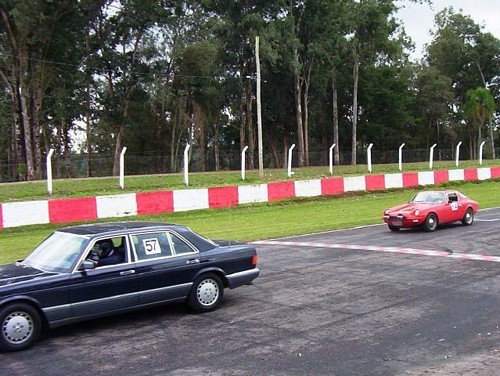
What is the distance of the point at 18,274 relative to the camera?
7.13 meters

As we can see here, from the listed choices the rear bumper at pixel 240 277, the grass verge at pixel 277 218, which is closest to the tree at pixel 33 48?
the grass verge at pixel 277 218

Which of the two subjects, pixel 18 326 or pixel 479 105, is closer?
pixel 18 326

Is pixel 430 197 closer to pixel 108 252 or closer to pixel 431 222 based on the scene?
pixel 431 222

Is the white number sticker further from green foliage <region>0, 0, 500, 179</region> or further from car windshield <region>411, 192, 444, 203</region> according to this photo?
green foliage <region>0, 0, 500, 179</region>

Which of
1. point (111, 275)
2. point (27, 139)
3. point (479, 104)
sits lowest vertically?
point (111, 275)

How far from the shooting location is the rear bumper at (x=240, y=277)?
8469 mm

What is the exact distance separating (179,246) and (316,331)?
2.40m

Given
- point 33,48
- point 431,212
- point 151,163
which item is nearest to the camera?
point 431,212

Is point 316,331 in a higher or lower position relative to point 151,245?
lower

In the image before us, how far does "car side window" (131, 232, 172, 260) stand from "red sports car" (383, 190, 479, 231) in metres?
9.85

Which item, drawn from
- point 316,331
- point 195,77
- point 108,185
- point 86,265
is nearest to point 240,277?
point 316,331

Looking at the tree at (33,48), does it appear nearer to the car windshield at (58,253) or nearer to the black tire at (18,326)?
the car windshield at (58,253)

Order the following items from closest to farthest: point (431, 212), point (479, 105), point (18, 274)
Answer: point (18, 274) < point (431, 212) < point (479, 105)

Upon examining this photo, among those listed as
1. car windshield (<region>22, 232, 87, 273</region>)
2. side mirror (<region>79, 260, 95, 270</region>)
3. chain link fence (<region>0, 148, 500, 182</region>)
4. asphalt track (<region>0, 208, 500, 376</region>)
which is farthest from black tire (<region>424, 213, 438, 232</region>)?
chain link fence (<region>0, 148, 500, 182</region>)
